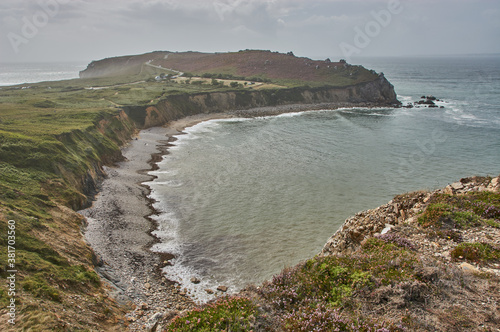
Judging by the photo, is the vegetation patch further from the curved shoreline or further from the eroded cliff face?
the eroded cliff face

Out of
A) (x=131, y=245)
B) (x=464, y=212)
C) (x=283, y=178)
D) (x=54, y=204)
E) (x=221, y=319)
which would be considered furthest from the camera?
(x=283, y=178)

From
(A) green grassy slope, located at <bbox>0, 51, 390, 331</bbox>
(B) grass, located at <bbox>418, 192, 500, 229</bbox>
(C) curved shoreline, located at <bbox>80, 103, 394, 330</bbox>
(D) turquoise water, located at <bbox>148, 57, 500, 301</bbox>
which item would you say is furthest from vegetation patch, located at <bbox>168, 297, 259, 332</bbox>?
(B) grass, located at <bbox>418, 192, 500, 229</bbox>

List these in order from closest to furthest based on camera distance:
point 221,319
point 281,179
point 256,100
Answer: point 221,319, point 281,179, point 256,100

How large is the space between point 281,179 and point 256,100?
2555 inches

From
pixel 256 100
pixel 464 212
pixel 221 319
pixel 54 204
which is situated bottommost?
pixel 221 319

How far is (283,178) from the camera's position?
39.6 meters

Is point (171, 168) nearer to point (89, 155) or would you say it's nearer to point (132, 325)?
point (89, 155)

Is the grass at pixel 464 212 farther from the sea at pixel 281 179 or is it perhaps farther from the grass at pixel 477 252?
the sea at pixel 281 179

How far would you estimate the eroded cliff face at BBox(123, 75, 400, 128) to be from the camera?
71.2m

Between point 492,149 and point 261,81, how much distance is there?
82.0 meters

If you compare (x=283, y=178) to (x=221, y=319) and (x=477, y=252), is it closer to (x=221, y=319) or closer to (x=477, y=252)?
(x=477, y=252)

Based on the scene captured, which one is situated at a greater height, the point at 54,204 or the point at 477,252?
the point at 477,252

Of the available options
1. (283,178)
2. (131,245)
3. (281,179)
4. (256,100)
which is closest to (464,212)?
(131,245)

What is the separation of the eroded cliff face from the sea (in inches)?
380
